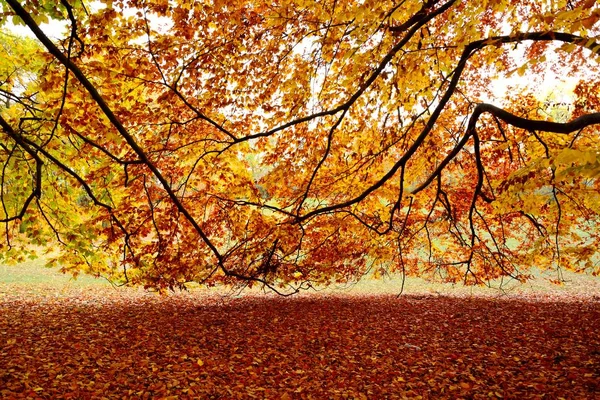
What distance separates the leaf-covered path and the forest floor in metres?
0.02

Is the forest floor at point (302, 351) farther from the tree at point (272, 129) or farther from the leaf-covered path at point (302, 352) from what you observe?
the tree at point (272, 129)

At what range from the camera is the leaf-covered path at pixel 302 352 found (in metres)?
5.06

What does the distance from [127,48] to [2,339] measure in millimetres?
5007

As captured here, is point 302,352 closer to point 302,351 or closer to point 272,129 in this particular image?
point 302,351

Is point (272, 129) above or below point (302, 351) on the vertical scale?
above

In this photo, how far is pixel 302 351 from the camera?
649 cm

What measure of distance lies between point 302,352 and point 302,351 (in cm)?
4

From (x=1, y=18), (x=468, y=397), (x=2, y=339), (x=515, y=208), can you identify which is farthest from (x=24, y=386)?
(x=515, y=208)

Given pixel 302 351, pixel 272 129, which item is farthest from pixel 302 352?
pixel 272 129

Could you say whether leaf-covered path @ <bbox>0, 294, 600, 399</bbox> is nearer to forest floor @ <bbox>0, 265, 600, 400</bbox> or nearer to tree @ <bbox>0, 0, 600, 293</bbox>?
forest floor @ <bbox>0, 265, 600, 400</bbox>

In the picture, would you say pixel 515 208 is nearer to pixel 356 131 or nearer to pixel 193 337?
pixel 356 131

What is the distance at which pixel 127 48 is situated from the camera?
6141 mm

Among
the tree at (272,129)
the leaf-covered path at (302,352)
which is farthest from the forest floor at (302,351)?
the tree at (272,129)

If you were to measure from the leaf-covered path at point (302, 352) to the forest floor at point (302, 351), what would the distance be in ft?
0.06
